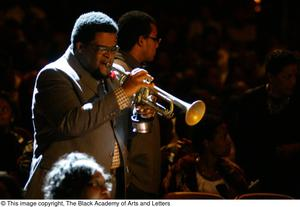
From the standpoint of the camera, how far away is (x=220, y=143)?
6145 millimetres

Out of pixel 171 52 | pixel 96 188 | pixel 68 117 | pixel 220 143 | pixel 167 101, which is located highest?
pixel 171 52

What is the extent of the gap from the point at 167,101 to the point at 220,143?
1.60m

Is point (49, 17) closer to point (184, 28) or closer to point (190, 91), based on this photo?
point (184, 28)

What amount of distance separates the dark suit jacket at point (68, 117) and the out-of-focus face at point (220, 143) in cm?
184

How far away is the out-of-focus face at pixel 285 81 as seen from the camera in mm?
6078

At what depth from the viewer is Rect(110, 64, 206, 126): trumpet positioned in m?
4.58

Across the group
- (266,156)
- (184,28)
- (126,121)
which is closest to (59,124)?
(126,121)

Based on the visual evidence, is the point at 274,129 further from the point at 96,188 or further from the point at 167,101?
the point at 96,188

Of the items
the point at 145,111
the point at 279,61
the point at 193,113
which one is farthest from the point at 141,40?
the point at 279,61

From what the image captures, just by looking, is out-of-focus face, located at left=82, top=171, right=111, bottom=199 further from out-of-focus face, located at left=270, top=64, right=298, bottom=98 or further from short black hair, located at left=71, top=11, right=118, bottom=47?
out-of-focus face, located at left=270, top=64, right=298, bottom=98

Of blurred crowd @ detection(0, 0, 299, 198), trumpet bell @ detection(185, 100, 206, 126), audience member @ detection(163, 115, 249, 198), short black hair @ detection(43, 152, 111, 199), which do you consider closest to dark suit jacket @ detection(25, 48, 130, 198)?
trumpet bell @ detection(185, 100, 206, 126)

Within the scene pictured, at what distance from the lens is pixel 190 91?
8.44 meters

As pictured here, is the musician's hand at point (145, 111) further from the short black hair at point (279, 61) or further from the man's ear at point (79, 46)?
the short black hair at point (279, 61)

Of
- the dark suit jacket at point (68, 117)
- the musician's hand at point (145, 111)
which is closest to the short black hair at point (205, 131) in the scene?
the musician's hand at point (145, 111)
